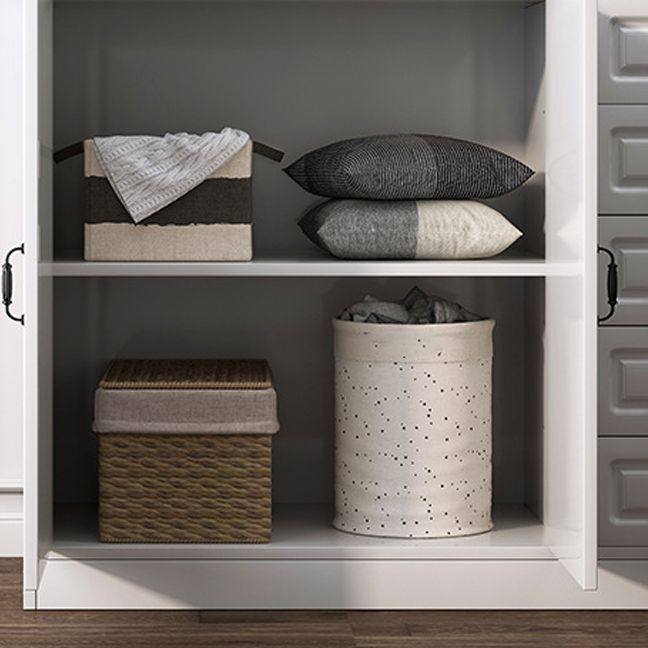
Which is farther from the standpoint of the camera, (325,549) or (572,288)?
(325,549)

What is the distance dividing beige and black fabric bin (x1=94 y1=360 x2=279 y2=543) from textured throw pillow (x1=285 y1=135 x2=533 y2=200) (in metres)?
0.37

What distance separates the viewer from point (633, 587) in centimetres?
225

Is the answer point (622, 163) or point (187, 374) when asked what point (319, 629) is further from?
point (622, 163)

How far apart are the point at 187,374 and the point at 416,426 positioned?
41 cm

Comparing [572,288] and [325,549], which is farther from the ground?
[572,288]

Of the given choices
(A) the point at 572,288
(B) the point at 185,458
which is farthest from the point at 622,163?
(B) the point at 185,458

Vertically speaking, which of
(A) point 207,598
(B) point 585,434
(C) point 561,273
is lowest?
(A) point 207,598

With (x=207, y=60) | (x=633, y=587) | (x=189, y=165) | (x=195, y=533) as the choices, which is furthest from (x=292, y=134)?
(x=633, y=587)

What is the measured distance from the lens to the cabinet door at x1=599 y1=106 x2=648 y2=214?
2.21 metres

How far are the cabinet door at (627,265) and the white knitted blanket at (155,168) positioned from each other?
648 millimetres

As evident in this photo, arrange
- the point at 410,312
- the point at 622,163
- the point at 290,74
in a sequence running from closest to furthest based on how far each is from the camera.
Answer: the point at 622,163
the point at 410,312
the point at 290,74

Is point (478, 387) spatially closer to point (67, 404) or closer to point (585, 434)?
point (585, 434)

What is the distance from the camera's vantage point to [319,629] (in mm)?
2107

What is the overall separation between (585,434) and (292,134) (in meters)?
0.87
